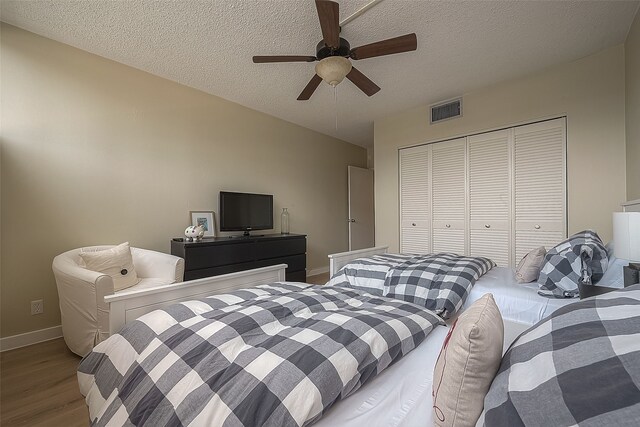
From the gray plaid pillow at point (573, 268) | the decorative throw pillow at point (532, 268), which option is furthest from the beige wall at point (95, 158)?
the gray plaid pillow at point (573, 268)

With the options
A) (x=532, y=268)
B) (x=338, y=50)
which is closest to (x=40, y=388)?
(x=338, y=50)

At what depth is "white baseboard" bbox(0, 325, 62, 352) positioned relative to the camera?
213 centimetres

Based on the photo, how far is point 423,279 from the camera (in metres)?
1.72

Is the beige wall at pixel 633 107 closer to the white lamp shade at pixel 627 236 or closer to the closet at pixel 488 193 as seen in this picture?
the closet at pixel 488 193

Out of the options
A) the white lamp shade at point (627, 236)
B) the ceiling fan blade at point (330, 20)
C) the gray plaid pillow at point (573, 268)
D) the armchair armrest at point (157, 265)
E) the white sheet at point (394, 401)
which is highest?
the ceiling fan blade at point (330, 20)

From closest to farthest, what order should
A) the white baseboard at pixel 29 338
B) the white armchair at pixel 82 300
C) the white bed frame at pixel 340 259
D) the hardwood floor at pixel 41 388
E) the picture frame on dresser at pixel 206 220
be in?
the hardwood floor at pixel 41 388 < the white armchair at pixel 82 300 < the white baseboard at pixel 29 338 < the white bed frame at pixel 340 259 < the picture frame on dresser at pixel 206 220

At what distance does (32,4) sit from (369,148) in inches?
194

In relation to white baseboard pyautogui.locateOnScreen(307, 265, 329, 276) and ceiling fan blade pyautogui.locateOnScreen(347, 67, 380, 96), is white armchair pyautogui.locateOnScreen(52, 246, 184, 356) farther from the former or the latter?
white baseboard pyautogui.locateOnScreen(307, 265, 329, 276)

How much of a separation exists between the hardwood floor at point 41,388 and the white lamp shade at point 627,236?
275cm

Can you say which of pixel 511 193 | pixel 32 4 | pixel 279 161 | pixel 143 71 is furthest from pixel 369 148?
pixel 32 4

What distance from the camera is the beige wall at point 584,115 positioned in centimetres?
253

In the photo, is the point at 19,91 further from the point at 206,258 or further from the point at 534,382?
the point at 534,382

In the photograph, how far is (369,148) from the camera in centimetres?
579

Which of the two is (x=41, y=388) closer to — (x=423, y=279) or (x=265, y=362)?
(x=265, y=362)
